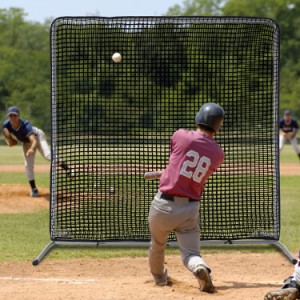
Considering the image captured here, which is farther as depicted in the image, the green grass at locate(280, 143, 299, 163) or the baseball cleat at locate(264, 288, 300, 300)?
the green grass at locate(280, 143, 299, 163)

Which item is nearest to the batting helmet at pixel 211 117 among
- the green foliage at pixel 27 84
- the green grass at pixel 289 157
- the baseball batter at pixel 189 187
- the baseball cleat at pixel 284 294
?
the baseball batter at pixel 189 187

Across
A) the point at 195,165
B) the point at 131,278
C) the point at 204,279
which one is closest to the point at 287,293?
the point at 204,279

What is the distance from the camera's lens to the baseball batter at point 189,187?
24.5 ft

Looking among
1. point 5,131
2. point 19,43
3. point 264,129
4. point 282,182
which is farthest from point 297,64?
point 264,129

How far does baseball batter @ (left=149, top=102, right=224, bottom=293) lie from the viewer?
7.46 metres

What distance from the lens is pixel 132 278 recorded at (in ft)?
28.1

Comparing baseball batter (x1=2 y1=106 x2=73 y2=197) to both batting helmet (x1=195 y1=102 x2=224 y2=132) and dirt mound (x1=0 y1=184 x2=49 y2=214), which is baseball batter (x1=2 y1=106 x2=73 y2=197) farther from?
batting helmet (x1=195 y1=102 x2=224 y2=132)

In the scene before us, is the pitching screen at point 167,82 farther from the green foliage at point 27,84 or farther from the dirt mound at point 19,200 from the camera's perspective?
the green foliage at point 27,84

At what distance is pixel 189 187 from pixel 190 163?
0.23 meters

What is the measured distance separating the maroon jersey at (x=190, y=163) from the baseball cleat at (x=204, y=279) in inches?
26.7

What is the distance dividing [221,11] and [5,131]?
6721 centimetres

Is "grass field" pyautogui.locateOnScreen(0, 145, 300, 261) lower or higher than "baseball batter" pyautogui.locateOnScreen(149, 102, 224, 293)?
lower

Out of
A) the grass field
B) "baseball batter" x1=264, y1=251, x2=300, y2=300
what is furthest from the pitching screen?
"baseball batter" x1=264, y1=251, x2=300, y2=300

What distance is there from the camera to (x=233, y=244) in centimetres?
1082
